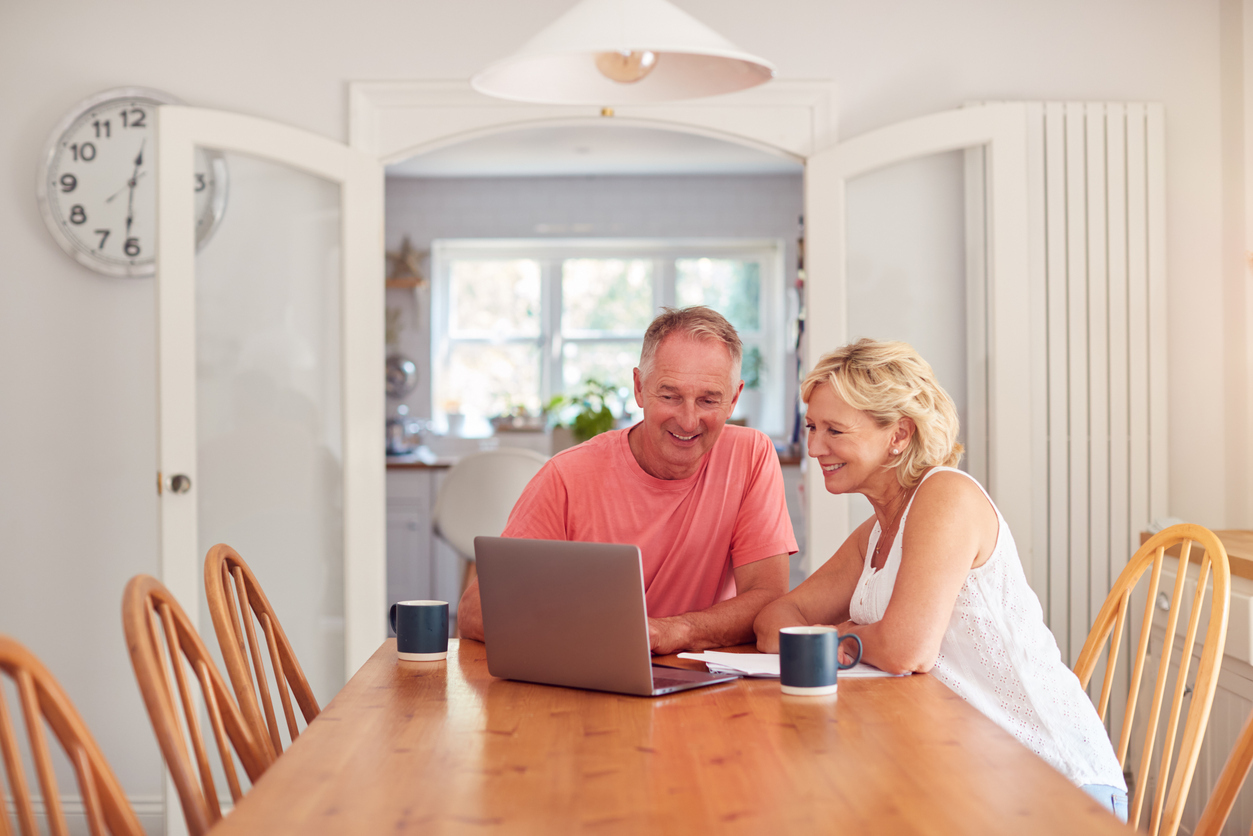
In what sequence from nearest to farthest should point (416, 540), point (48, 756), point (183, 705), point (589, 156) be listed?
point (48, 756) → point (183, 705) → point (416, 540) → point (589, 156)

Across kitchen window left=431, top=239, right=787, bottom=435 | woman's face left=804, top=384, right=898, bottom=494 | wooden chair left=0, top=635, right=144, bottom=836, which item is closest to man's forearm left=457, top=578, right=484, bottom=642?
woman's face left=804, top=384, right=898, bottom=494

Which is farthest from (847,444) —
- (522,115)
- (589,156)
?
(589,156)

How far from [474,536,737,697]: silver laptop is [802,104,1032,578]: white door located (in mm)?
1715

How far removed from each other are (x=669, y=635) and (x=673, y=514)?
38 cm

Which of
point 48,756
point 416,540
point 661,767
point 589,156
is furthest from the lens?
point 589,156

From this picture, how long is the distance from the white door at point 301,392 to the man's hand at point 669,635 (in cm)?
154

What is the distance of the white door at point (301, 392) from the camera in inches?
118

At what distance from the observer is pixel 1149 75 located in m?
3.04

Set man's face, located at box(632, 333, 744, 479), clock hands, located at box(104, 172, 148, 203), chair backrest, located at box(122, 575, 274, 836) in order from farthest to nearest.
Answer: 1. clock hands, located at box(104, 172, 148, 203)
2. man's face, located at box(632, 333, 744, 479)
3. chair backrest, located at box(122, 575, 274, 836)

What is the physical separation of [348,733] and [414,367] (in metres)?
5.25

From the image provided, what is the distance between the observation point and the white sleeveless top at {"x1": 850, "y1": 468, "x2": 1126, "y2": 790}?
4.90 ft

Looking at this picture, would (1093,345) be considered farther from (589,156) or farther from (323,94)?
(589,156)

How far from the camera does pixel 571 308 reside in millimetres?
6574

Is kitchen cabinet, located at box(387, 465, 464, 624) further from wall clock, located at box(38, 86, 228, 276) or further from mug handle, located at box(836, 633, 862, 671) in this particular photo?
mug handle, located at box(836, 633, 862, 671)
